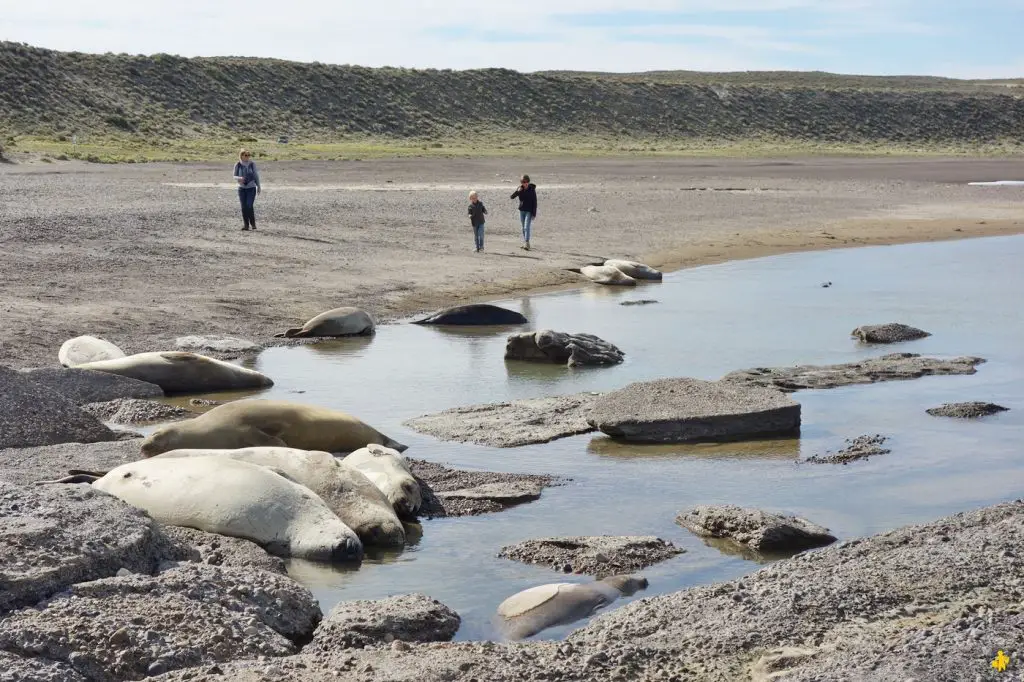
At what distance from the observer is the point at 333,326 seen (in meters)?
16.1

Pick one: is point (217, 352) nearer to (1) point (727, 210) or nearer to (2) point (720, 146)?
(1) point (727, 210)

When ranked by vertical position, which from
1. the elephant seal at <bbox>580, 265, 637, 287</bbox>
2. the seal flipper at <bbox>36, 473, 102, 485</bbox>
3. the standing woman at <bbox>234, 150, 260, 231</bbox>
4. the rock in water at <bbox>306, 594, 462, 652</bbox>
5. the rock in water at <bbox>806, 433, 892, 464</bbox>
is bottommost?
the elephant seal at <bbox>580, 265, 637, 287</bbox>

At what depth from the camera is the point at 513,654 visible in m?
5.66

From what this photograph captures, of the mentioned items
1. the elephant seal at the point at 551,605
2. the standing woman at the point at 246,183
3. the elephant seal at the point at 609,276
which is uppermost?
the standing woman at the point at 246,183

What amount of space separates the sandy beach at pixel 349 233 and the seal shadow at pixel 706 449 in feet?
20.7

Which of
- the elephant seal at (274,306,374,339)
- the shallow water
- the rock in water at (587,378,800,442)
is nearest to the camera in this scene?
the shallow water

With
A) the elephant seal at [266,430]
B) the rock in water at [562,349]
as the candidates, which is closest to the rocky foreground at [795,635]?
the elephant seal at [266,430]

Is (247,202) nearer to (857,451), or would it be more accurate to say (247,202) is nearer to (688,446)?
(688,446)

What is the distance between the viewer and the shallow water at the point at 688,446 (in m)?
7.77

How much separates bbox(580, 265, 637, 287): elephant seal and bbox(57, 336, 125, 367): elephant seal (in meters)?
9.85

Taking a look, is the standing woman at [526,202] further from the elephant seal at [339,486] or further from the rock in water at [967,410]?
the elephant seal at [339,486]

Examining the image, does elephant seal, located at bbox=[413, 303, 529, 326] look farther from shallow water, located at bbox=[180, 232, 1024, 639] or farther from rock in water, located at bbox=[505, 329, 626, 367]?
rock in water, located at bbox=[505, 329, 626, 367]

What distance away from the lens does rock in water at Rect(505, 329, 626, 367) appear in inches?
564

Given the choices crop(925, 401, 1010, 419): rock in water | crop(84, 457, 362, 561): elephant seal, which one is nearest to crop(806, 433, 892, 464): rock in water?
crop(925, 401, 1010, 419): rock in water
